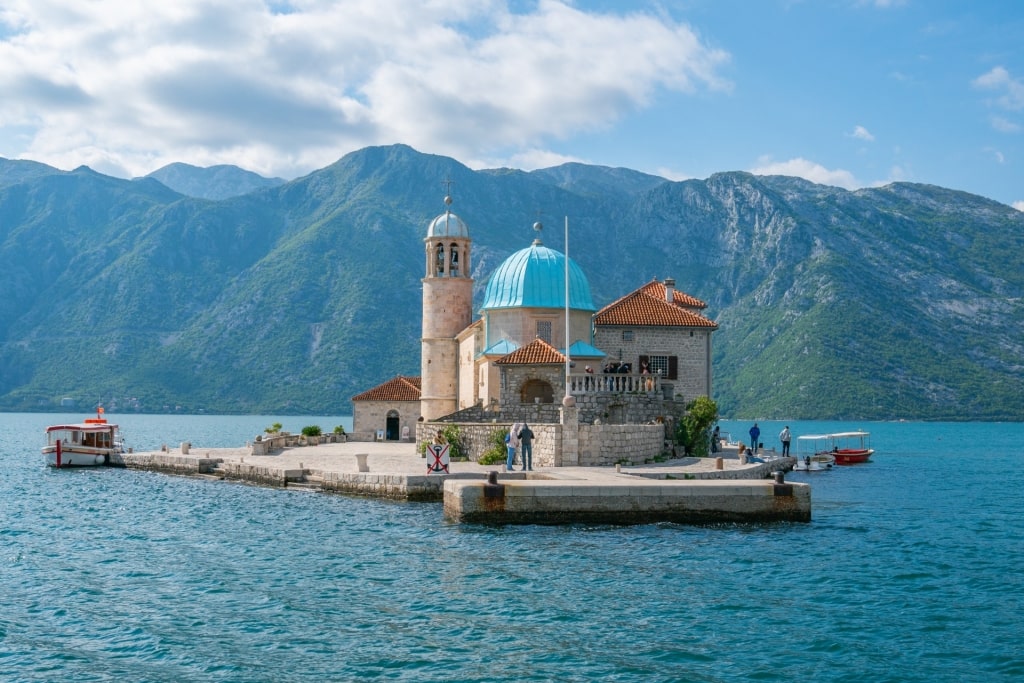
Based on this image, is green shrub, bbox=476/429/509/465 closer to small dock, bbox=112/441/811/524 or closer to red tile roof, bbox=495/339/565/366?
small dock, bbox=112/441/811/524

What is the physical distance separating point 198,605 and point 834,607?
1095cm

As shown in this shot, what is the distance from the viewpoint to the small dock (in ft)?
85.2

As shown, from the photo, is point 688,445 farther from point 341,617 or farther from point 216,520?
point 341,617

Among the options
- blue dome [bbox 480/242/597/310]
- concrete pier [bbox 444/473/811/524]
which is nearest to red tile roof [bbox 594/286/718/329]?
blue dome [bbox 480/242/597/310]

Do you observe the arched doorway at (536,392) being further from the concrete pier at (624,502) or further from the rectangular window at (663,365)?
the concrete pier at (624,502)

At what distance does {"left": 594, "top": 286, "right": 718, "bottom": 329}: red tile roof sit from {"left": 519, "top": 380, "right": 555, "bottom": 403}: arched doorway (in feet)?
18.4

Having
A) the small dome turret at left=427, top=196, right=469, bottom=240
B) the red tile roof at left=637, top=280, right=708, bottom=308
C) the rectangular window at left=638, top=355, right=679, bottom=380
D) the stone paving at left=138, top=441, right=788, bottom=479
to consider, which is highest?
the small dome turret at left=427, top=196, right=469, bottom=240

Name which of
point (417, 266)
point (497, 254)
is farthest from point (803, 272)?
point (417, 266)

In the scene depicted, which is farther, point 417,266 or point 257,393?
point 417,266

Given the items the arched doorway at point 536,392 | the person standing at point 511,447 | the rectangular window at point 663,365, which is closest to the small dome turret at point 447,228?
the rectangular window at point 663,365

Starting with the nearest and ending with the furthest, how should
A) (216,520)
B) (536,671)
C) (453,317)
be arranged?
(536,671) → (216,520) → (453,317)

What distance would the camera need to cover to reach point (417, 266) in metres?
182

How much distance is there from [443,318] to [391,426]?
7935mm

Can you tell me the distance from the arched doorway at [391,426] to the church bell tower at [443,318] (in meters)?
3.77
